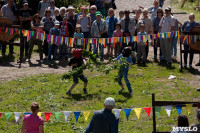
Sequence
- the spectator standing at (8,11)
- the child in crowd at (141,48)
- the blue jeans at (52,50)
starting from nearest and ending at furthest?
1. the child in crowd at (141,48)
2. the blue jeans at (52,50)
3. the spectator standing at (8,11)

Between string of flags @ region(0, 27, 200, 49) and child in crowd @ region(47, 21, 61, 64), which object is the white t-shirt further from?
child in crowd @ region(47, 21, 61, 64)

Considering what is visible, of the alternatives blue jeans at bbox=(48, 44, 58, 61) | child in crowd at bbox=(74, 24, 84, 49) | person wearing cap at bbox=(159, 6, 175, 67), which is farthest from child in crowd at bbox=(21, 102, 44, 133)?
person wearing cap at bbox=(159, 6, 175, 67)

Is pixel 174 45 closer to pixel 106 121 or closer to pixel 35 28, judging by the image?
pixel 35 28

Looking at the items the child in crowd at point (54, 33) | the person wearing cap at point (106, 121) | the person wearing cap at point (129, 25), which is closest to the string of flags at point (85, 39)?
the child in crowd at point (54, 33)

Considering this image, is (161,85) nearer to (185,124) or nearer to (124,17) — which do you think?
(124,17)

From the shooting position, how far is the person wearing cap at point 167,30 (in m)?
17.2

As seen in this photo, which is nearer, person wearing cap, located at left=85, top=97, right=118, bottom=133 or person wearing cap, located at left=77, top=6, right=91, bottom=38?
person wearing cap, located at left=85, top=97, right=118, bottom=133

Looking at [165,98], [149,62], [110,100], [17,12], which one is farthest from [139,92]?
[17,12]

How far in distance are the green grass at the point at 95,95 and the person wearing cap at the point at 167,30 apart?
3.10 feet

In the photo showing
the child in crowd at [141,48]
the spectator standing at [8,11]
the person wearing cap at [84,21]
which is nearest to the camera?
the child in crowd at [141,48]

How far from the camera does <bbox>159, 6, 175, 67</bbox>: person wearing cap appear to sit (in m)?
17.2

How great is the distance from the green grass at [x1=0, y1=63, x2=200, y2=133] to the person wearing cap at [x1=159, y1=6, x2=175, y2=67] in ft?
3.10

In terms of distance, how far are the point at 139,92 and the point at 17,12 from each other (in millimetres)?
6993

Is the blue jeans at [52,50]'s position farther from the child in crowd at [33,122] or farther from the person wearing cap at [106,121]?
the person wearing cap at [106,121]
